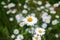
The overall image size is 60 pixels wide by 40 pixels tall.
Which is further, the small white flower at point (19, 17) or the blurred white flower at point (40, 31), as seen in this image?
the small white flower at point (19, 17)

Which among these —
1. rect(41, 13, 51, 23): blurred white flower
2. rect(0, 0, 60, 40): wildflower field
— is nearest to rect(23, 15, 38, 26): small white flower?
rect(0, 0, 60, 40): wildflower field

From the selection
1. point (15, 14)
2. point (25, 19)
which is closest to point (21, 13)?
point (15, 14)

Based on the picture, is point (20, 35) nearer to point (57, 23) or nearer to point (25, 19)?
point (25, 19)

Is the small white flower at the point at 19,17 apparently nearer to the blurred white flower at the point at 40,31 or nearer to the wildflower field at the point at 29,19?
the wildflower field at the point at 29,19

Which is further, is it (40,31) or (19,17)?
(19,17)

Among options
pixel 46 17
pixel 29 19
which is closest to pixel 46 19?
pixel 46 17

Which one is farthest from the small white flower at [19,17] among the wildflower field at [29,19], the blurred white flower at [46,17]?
the blurred white flower at [46,17]

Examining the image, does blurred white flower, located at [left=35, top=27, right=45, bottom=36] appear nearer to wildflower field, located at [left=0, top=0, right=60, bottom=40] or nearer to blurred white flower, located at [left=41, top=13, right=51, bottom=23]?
wildflower field, located at [left=0, top=0, right=60, bottom=40]

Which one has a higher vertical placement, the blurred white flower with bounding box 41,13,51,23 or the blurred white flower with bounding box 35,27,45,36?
the blurred white flower with bounding box 41,13,51,23

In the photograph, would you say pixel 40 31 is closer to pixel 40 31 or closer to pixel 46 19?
pixel 40 31
